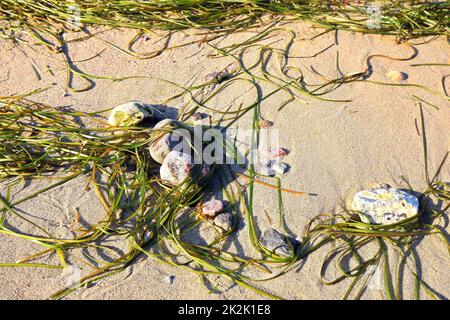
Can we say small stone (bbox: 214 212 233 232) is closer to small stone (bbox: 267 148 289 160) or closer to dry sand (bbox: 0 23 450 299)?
dry sand (bbox: 0 23 450 299)

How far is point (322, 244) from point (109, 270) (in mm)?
912

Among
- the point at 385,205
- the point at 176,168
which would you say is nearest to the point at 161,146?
the point at 176,168

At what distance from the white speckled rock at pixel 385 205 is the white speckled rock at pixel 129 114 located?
46.6 inches

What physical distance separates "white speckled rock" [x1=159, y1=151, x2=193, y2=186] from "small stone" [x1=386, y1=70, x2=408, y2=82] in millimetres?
1342

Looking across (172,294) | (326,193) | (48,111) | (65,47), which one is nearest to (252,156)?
(326,193)

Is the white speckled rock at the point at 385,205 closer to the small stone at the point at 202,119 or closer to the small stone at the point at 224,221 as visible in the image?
the small stone at the point at 224,221

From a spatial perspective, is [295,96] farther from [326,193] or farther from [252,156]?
[326,193]

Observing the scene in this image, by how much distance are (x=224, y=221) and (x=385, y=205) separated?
71cm

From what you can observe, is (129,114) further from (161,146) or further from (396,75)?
(396,75)

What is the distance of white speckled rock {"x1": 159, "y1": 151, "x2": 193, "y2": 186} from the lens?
2.29m

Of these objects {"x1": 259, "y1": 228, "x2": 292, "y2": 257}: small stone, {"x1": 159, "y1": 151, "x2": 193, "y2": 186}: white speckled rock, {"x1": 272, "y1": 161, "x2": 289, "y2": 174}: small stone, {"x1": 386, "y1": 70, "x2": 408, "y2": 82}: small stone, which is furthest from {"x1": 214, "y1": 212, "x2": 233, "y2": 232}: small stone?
{"x1": 386, "y1": 70, "x2": 408, "y2": 82}: small stone

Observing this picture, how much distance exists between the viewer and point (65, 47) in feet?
10.9

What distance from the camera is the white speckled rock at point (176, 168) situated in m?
2.29

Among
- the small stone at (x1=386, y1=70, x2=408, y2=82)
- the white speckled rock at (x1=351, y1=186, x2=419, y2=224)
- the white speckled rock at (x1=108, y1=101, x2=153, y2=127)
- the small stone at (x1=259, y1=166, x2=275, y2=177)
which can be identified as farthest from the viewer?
the small stone at (x1=386, y1=70, x2=408, y2=82)
